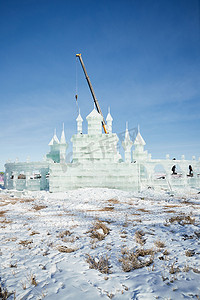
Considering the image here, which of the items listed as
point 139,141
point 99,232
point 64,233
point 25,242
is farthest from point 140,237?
point 139,141

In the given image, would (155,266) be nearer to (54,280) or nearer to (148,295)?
(148,295)

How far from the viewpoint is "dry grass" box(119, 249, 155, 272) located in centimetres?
355

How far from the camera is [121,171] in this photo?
19.2 meters

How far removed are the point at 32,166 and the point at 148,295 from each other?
22628 millimetres

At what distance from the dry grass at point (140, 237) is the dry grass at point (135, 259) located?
53 centimetres

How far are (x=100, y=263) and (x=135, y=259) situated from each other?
0.78m

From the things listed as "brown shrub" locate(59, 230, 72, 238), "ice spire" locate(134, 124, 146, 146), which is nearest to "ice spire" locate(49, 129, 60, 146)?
"ice spire" locate(134, 124, 146, 146)

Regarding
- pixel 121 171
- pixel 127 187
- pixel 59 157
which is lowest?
pixel 127 187

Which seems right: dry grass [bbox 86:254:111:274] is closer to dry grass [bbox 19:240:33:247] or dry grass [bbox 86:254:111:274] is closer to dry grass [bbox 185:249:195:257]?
dry grass [bbox 185:249:195:257]

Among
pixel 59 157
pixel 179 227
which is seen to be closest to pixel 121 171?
pixel 59 157

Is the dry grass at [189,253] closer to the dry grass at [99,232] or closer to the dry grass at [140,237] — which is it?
the dry grass at [140,237]

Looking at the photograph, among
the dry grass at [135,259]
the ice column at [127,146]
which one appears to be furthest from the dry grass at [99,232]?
the ice column at [127,146]

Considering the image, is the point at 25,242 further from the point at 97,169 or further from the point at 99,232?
the point at 97,169

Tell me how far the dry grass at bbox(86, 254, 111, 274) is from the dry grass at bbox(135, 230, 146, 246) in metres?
1.24
